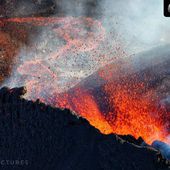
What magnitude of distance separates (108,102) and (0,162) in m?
5.55

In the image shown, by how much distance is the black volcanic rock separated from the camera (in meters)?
15.3

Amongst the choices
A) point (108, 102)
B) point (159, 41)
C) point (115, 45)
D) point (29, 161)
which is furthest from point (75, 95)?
point (115, 45)

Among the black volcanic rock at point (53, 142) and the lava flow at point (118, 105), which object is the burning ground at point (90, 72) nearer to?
the lava flow at point (118, 105)

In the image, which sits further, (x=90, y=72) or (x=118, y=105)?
(x=90, y=72)

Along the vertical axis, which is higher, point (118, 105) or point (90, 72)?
point (118, 105)

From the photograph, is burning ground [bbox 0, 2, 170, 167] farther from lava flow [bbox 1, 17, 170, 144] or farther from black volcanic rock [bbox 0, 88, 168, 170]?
black volcanic rock [bbox 0, 88, 168, 170]

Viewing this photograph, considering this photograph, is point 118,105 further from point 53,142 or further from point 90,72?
point 90,72

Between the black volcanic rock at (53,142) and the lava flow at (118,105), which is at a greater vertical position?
the black volcanic rock at (53,142)

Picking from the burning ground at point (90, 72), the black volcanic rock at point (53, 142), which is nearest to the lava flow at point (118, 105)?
the burning ground at point (90, 72)

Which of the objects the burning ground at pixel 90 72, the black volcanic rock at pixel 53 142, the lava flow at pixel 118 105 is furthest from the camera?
the burning ground at pixel 90 72

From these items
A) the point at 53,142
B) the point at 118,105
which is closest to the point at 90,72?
the point at 118,105

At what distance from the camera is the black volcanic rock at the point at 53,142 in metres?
15.3

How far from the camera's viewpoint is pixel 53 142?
658 inches

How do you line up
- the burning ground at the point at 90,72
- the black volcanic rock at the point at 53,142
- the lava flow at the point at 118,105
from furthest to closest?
the burning ground at the point at 90,72, the lava flow at the point at 118,105, the black volcanic rock at the point at 53,142
